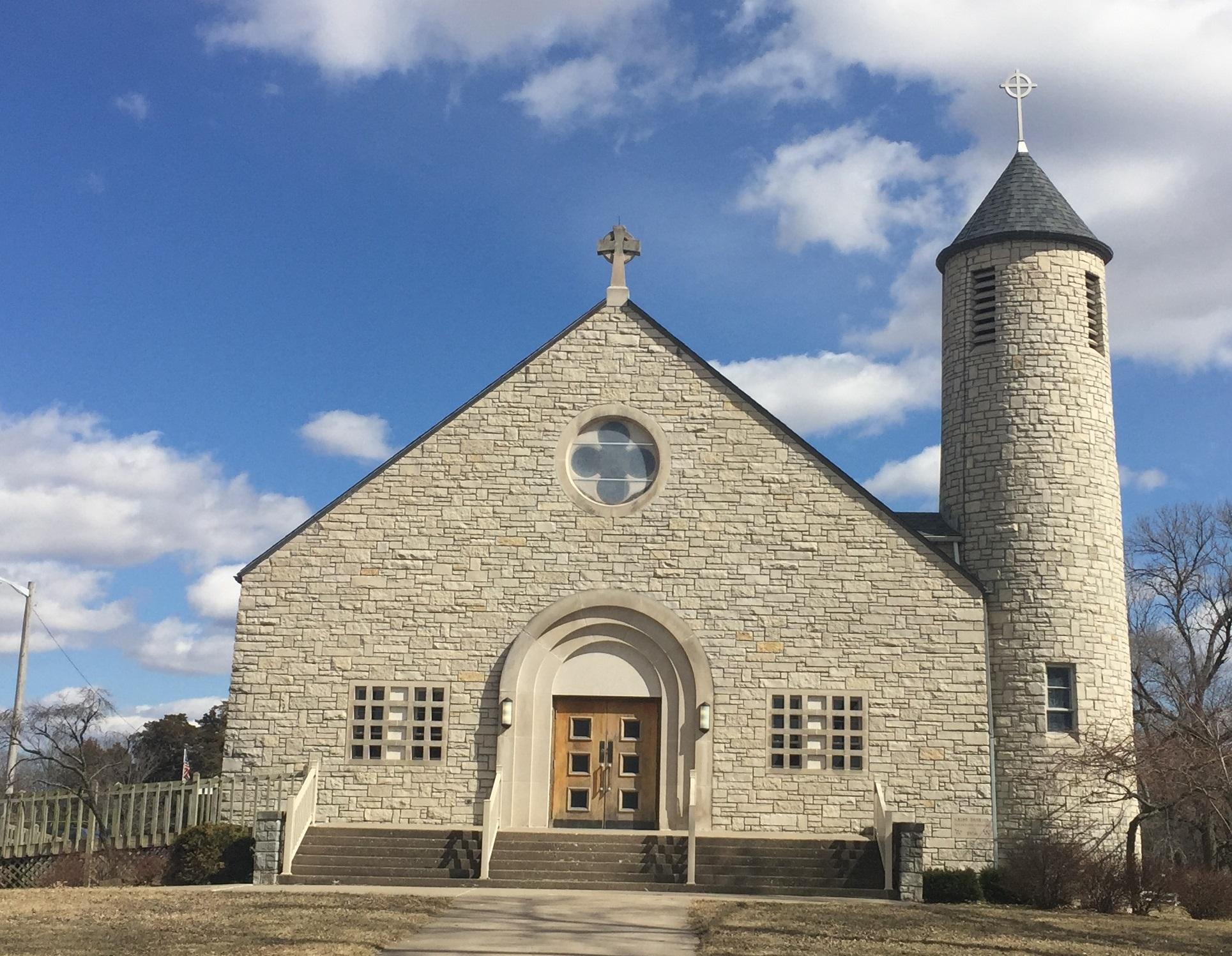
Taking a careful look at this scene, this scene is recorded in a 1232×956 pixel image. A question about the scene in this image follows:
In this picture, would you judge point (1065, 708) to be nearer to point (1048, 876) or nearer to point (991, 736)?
point (991, 736)

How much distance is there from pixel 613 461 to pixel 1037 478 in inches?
Answer: 285

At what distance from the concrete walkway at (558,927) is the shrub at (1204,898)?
694cm

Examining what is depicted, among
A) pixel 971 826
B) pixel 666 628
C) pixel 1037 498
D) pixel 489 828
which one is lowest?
pixel 489 828

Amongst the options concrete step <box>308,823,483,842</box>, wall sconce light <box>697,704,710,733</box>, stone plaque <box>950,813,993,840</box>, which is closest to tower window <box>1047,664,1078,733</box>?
stone plaque <box>950,813,993,840</box>

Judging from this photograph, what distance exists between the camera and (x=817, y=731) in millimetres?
19125

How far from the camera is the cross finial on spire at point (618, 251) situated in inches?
845

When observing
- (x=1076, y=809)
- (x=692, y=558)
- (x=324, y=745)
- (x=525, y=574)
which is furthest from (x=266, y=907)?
(x=1076, y=809)

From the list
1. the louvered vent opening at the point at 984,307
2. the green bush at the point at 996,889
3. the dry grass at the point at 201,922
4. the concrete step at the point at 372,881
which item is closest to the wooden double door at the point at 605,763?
the concrete step at the point at 372,881

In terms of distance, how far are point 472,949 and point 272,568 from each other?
409 inches

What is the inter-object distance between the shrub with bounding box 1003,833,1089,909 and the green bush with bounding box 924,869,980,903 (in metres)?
0.58

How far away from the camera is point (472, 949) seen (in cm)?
1116

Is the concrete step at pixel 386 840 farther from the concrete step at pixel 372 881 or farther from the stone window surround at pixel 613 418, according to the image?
the stone window surround at pixel 613 418

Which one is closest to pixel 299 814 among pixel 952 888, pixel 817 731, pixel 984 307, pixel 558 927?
pixel 558 927

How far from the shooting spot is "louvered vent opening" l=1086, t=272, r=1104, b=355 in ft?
73.2
